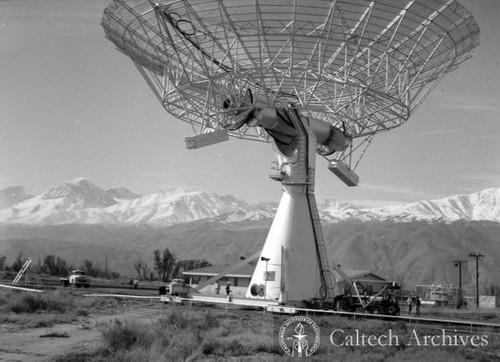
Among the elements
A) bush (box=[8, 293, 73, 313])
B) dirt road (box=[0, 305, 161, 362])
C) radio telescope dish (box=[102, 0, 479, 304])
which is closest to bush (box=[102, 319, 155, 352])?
dirt road (box=[0, 305, 161, 362])

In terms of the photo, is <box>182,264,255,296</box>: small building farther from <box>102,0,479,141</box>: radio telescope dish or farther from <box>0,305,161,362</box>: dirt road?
<box>0,305,161,362</box>: dirt road

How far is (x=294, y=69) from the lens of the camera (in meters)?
28.3

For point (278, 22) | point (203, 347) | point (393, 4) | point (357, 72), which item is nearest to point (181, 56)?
point (278, 22)

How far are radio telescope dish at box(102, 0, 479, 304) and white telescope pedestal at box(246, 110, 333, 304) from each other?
0.05m

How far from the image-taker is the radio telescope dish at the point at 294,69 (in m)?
25.8

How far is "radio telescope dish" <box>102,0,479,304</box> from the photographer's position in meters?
25.8

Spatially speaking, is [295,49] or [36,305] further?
[295,49]

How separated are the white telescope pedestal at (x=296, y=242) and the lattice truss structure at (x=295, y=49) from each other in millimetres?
2600

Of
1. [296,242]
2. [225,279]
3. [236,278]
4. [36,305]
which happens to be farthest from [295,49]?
[225,279]

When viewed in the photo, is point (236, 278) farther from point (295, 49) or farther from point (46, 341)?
point (46, 341)

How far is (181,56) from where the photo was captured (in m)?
30.4

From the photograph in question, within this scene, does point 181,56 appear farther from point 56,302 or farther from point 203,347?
point 203,347

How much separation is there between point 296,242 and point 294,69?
28.4 ft

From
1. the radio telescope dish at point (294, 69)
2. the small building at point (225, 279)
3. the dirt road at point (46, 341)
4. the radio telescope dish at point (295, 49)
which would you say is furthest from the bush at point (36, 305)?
the small building at point (225, 279)
